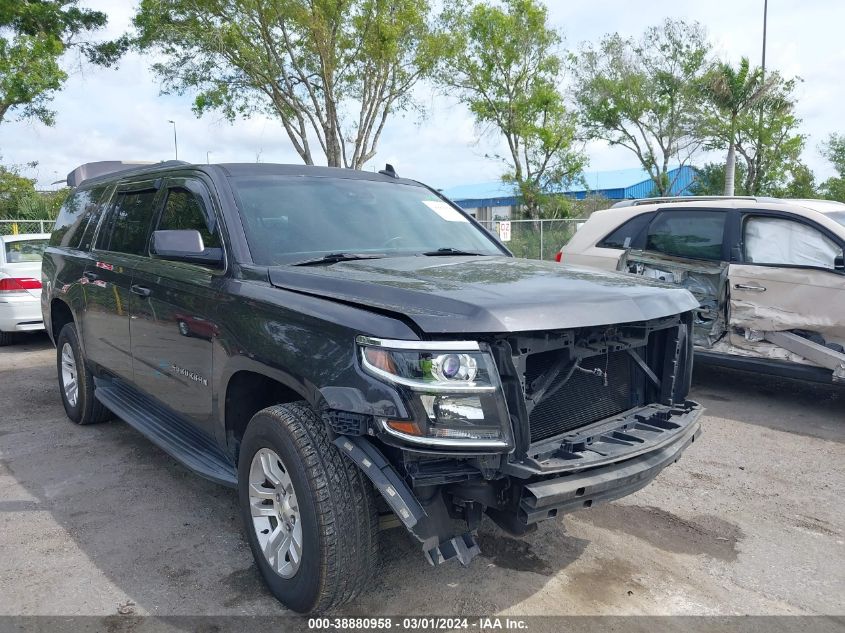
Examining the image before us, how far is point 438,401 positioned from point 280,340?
0.85 meters

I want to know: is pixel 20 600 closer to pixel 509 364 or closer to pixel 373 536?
pixel 373 536

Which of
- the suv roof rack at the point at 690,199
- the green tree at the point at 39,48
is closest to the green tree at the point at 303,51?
the green tree at the point at 39,48

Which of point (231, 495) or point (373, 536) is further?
point (231, 495)

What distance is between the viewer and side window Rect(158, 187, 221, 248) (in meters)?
3.70

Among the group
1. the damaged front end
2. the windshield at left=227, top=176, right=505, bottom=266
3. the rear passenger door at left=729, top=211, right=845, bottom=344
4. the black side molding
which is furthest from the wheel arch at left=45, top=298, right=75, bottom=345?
the rear passenger door at left=729, top=211, right=845, bottom=344

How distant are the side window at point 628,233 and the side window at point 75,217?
4976 millimetres

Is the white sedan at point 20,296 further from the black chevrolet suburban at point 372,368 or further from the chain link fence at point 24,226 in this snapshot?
the chain link fence at point 24,226

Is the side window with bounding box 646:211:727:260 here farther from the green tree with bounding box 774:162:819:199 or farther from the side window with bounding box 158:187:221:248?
the green tree with bounding box 774:162:819:199

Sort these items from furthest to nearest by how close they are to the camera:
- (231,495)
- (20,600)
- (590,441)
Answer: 1. (231,495)
2. (20,600)
3. (590,441)

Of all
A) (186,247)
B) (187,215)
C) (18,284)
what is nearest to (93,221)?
(187,215)

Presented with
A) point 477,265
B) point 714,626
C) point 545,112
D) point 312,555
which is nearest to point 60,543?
point 312,555

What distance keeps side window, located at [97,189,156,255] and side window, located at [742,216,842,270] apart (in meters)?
5.11

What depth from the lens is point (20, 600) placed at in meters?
3.12

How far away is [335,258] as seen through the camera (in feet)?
11.6
